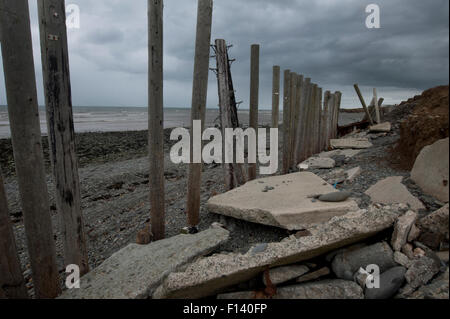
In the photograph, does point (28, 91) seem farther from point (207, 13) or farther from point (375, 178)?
point (375, 178)

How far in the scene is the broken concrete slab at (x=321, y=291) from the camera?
2211 millimetres

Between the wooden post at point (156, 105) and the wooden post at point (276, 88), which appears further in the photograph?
the wooden post at point (276, 88)

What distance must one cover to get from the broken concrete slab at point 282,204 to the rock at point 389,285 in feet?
3.41

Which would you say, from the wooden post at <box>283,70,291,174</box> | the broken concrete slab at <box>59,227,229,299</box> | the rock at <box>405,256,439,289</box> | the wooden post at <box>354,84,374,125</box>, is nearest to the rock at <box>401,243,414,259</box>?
the rock at <box>405,256,439,289</box>

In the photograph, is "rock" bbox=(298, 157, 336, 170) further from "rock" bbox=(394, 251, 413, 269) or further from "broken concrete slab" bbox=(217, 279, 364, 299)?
"broken concrete slab" bbox=(217, 279, 364, 299)

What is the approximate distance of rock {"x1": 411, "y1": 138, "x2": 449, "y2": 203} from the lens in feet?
9.30

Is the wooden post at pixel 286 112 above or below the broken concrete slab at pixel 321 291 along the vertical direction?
above

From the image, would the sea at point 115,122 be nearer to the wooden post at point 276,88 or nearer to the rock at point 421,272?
the wooden post at point 276,88

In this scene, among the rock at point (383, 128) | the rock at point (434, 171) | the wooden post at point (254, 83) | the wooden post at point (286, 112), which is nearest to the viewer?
the rock at point (434, 171)

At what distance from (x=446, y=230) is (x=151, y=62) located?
10.2 ft

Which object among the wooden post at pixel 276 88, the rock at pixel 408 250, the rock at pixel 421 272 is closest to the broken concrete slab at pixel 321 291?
the rock at pixel 421 272

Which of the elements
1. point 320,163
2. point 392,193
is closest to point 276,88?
point 320,163

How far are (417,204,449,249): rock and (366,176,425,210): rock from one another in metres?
0.53
